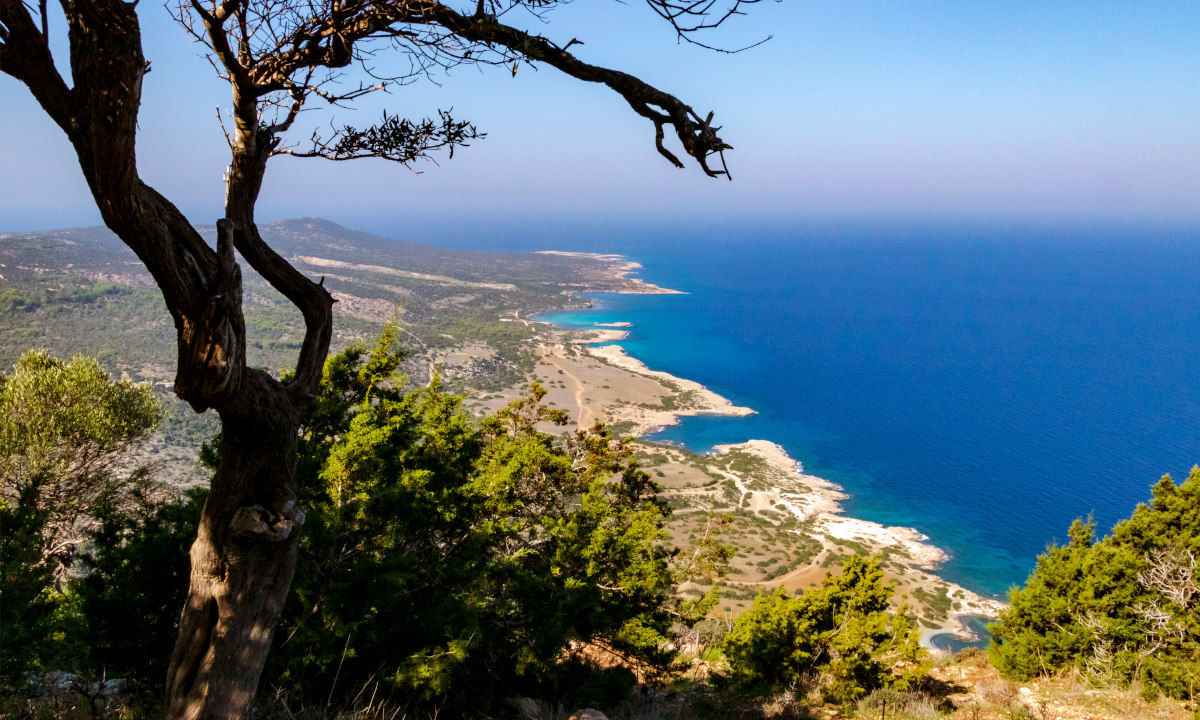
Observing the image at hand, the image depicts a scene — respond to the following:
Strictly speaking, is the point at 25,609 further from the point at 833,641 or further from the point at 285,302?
the point at 285,302

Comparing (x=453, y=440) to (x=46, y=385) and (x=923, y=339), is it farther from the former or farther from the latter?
(x=923, y=339)

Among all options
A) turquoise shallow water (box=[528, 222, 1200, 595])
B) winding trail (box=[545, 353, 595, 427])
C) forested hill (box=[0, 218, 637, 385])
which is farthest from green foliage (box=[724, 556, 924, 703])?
winding trail (box=[545, 353, 595, 427])

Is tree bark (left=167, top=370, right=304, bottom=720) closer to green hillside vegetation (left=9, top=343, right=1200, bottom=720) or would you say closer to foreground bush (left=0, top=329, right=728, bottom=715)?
foreground bush (left=0, top=329, right=728, bottom=715)

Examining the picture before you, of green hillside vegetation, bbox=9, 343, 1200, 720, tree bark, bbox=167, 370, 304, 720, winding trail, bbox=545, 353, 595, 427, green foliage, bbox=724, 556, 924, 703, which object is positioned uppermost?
tree bark, bbox=167, 370, 304, 720

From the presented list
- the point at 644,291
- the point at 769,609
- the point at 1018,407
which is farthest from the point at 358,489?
the point at 644,291

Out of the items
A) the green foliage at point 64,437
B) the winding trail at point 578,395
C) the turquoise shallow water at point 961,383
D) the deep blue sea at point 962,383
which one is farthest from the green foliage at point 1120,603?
the winding trail at point 578,395

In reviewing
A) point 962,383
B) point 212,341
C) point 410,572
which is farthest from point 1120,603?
point 962,383
